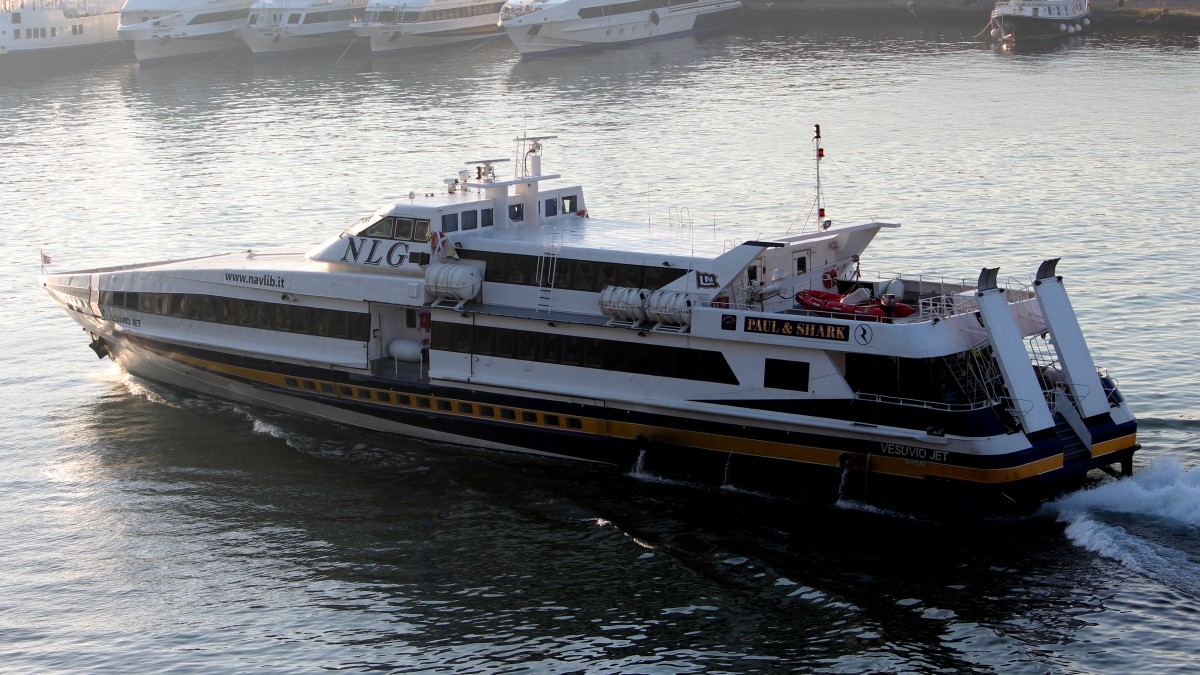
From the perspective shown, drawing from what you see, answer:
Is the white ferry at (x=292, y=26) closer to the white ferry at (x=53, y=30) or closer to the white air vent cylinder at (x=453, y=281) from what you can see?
the white ferry at (x=53, y=30)

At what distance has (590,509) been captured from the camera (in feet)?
84.0

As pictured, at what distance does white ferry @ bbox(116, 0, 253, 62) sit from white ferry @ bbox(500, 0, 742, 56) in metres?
21.9

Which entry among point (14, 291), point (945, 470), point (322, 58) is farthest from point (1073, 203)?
point (322, 58)

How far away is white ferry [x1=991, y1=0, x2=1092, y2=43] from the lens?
85625 mm

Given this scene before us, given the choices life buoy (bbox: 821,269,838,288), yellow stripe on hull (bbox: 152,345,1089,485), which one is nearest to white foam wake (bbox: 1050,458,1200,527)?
yellow stripe on hull (bbox: 152,345,1089,485)

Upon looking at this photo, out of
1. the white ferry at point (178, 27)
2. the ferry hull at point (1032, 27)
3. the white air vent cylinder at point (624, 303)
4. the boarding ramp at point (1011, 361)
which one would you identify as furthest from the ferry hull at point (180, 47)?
the boarding ramp at point (1011, 361)

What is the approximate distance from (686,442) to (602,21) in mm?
72454

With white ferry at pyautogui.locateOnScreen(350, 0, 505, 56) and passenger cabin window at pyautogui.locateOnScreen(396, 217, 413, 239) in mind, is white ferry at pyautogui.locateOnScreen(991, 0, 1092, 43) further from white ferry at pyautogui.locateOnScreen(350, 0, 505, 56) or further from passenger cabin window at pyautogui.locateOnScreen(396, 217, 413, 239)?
passenger cabin window at pyautogui.locateOnScreen(396, 217, 413, 239)

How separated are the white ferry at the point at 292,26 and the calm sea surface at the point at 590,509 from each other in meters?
40.3

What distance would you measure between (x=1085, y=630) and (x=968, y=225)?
26126mm

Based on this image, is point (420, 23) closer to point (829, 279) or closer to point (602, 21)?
point (602, 21)

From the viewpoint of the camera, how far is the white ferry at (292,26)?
98125 millimetres

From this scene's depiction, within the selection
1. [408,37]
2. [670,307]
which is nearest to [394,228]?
[670,307]

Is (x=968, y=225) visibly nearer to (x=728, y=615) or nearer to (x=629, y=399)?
(x=629, y=399)
